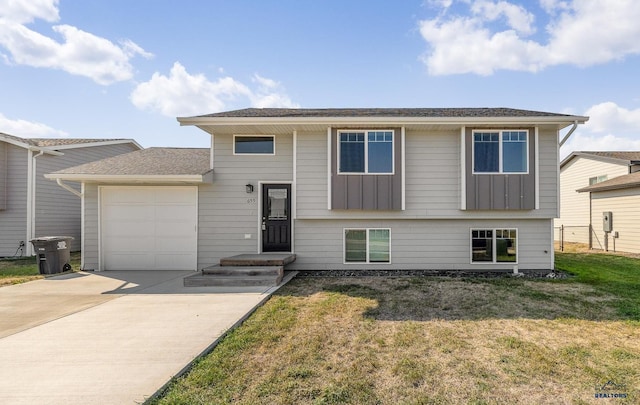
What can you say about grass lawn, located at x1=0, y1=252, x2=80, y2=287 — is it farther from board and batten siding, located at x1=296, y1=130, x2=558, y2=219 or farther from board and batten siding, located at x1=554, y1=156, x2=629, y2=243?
board and batten siding, located at x1=554, y1=156, x2=629, y2=243

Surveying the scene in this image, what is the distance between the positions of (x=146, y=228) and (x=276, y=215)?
3.63 meters

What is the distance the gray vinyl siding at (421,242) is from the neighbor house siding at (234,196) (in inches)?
52.9

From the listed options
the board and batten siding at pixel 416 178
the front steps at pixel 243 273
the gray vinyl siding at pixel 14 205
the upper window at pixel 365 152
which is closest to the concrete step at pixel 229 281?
the front steps at pixel 243 273

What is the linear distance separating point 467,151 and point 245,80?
8.41 m

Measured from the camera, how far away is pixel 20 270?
8.52 m

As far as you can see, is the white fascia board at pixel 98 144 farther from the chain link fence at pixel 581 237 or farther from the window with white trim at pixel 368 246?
the chain link fence at pixel 581 237

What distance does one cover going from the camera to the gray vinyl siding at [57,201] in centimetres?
1157

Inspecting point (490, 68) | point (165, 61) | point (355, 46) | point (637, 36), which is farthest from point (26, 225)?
point (637, 36)

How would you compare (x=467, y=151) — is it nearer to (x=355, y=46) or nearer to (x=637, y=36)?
(x=355, y=46)

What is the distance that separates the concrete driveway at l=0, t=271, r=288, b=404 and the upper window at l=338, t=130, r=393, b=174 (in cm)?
374

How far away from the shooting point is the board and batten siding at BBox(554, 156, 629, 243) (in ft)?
47.4

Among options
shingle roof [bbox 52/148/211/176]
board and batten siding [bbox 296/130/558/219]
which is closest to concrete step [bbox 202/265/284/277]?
board and batten siding [bbox 296/130/558/219]

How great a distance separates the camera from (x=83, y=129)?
58.6 feet

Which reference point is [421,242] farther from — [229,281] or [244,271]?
[229,281]
